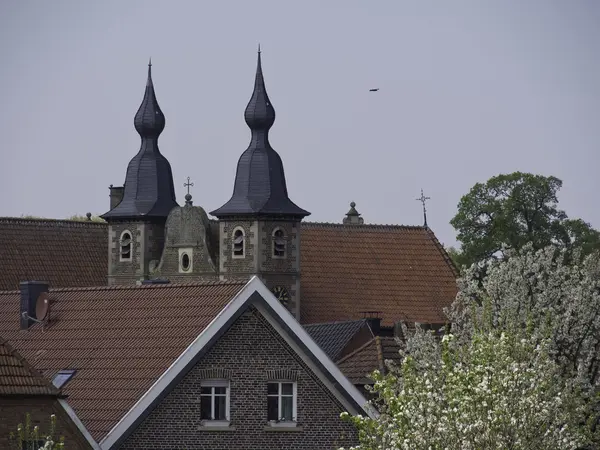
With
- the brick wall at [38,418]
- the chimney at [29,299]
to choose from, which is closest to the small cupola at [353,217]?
the chimney at [29,299]

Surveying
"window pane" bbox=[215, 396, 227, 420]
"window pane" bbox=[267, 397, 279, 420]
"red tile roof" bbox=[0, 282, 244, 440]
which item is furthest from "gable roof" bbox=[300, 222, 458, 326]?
"window pane" bbox=[215, 396, 227, 420]

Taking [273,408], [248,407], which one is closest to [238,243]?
[273,408]

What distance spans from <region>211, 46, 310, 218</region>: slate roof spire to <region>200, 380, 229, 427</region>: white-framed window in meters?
44.4

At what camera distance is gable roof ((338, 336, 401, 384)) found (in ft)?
131

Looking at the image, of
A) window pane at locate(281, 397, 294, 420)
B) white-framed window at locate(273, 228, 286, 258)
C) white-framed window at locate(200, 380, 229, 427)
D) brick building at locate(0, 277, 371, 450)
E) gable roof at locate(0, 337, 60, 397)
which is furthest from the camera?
white-framed window at locate(273, 228, 286, 258)

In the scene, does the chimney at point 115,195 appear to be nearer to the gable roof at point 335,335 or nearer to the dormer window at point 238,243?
the dormer window at point 238,243

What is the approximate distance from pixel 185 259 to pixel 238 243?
226 cm

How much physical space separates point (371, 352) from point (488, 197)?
48.4 metres

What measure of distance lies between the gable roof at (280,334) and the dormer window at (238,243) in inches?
1734

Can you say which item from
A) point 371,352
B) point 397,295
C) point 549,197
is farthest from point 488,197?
point 371,352

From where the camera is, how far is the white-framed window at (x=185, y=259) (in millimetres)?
77875

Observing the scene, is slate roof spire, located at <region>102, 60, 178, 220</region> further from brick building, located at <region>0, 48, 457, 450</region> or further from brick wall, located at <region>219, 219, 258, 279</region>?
brick building, located at <region>0, 48, 457, 450</region>

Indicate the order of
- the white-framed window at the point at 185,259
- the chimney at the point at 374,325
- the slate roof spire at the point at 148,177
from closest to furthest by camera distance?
the chimney at the point at 374,325, the white-framed window at the point at 185,259, the slate roof spire at the point at 148,177

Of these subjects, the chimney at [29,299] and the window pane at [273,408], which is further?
the chimney at [29,299]
